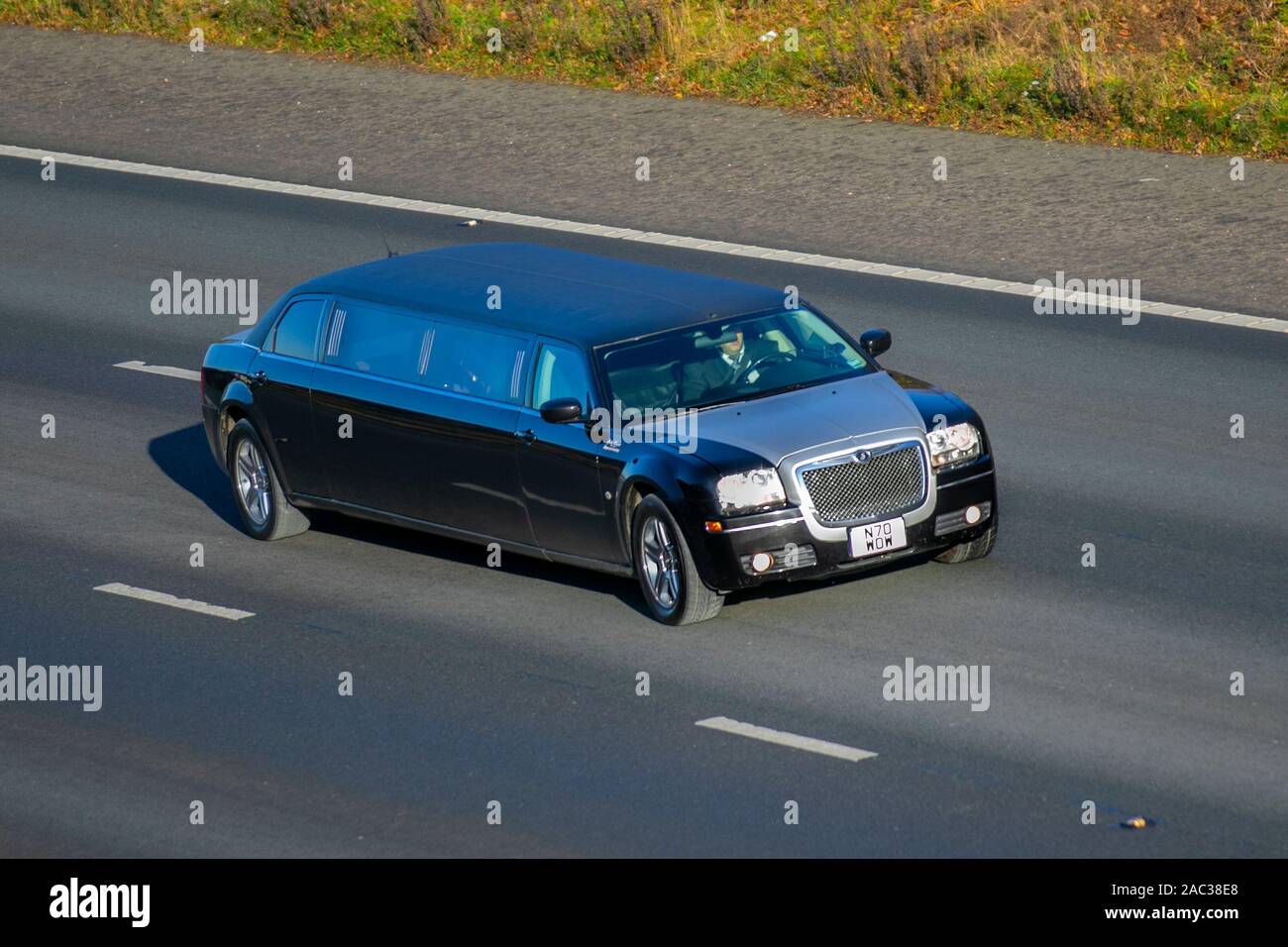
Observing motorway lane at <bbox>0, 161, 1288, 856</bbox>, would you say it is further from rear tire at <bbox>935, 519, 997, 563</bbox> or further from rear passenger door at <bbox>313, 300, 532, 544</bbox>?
rear passenger door at <bbox>313, 300, 532, 544</bbox>

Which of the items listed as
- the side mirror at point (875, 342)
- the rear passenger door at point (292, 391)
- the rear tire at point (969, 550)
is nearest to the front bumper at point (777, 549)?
the rear tire at point (969, 550)

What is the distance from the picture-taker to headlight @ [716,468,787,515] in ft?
39.2

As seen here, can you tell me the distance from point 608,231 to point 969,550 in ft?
31.0

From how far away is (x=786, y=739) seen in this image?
10672 millimetres

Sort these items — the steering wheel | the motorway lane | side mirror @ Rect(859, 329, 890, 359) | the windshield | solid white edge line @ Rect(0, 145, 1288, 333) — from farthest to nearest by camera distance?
solid white edge line @ Rect(0, 145, 1288, 333) < side mirror @ Rect(859, 329, 890, 359) < the steering wheel < the windshield < the motorway lane

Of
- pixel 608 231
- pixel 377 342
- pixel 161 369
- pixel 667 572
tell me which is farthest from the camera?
pixel 608 231

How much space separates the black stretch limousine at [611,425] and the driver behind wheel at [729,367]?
1cm

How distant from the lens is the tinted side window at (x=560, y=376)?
1277 centimetres

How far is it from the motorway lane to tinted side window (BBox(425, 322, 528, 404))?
3.74 feet

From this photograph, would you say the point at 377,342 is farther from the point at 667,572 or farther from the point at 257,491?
the point at 667,572

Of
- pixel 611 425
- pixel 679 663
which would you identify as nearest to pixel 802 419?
pixel 611 425

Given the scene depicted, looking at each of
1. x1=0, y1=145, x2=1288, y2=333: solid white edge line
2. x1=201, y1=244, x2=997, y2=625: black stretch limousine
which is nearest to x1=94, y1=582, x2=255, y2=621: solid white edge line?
x1=201, y1=244, x2=997, y2=625: black stretch limousine

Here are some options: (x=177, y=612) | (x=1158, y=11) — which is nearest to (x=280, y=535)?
(x=177, y=612)

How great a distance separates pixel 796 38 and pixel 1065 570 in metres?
15.3
